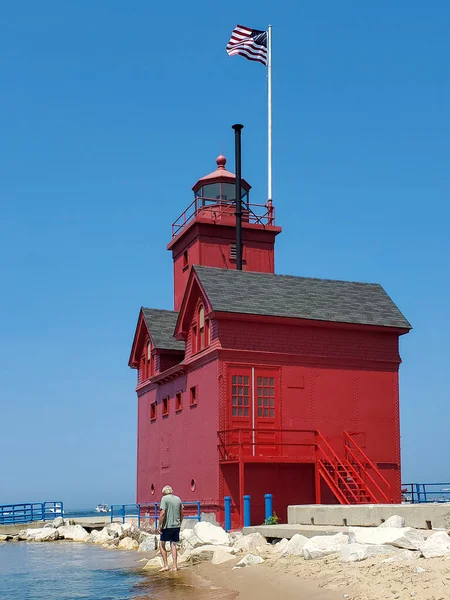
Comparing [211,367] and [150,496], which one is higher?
[211,367]

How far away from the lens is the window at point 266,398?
27.9 metres

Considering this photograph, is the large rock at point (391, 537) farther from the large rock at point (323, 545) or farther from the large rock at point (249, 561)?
the large rock at point (249, 561)

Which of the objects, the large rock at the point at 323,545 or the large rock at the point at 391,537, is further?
the large rock at the point at 323,545

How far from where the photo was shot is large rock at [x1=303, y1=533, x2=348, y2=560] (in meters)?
16.3

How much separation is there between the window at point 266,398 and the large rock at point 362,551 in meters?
12.7

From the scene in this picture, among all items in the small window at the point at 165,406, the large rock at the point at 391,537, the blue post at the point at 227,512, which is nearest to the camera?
the large rock at the point at 391,537

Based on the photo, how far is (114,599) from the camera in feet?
50.5

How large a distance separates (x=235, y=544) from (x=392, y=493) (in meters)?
10.5

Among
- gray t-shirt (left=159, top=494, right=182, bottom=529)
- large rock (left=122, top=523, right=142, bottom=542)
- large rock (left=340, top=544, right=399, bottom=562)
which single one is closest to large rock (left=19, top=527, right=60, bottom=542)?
large rock (left=122, top=523, right=142, bottom=542)

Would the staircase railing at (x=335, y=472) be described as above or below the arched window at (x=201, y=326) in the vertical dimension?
below

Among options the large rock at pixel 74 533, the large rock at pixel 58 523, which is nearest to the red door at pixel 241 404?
the large rock at pixel 74 533

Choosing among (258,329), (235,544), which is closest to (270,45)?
(258,329)

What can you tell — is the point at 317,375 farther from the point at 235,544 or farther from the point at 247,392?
the point at 235,544

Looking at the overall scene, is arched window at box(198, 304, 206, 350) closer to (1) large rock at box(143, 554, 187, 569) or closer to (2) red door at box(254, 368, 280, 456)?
(2) red door at box(254, 368, 280, 456)
